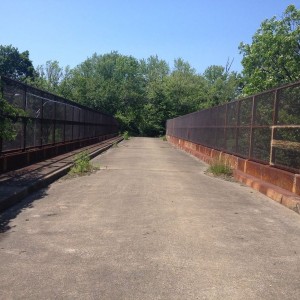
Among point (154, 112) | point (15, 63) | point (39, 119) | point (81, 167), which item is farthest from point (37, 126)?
point (15, 63)

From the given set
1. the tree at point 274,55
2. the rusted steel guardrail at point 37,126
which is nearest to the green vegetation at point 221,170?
the rusted steel guardrail at point 37,126

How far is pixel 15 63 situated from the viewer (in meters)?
80.9

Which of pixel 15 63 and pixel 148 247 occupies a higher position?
pixel 15 63

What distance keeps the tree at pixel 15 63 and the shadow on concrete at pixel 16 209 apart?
73.7 m

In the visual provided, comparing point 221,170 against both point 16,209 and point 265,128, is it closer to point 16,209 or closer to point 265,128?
point 265,128

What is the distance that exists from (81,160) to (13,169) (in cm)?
297

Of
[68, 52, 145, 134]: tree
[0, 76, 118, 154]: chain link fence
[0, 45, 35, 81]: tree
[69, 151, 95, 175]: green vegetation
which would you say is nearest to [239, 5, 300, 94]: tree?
[0, 76, 118, 154]: chain link fence

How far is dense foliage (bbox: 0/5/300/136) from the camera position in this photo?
1243 inches

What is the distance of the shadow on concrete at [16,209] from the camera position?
6.82 m

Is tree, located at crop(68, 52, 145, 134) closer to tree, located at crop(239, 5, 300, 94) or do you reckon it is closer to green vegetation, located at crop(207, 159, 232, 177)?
tree, located at crop(239, 5, 300, 94)

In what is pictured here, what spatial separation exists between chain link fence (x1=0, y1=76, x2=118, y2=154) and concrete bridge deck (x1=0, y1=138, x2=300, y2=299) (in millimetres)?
3343

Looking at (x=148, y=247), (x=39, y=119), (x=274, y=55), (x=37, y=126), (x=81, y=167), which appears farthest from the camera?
(x=274, y=55)

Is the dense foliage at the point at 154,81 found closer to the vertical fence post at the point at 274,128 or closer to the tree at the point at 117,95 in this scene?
the tree at the point at 117,95

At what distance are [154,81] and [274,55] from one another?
45673 mm
